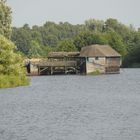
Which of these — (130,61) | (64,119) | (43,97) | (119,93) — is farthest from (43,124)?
(130,61)

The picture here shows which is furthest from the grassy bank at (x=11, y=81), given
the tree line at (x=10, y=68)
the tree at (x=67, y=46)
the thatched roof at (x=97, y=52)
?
the tree at (x=67, y=46)

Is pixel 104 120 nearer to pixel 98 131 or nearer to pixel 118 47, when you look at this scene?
pixel 98 131

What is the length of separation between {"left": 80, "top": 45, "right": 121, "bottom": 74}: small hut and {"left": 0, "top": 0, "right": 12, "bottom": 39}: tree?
20.7 meters

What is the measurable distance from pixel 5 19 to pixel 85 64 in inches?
864

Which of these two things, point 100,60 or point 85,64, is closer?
point 100,60

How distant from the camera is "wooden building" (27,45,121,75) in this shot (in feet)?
414

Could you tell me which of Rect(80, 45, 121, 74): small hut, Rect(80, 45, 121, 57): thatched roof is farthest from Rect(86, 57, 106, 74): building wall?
Rect(80, 45, 121, 57): thatched roof

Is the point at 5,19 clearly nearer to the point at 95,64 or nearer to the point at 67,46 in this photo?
the point at 95,64

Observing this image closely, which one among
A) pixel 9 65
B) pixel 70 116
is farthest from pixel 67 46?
pixel 70 116

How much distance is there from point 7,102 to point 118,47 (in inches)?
4374

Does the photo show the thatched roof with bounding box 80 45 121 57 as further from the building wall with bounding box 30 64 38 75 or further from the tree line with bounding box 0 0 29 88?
the tree line with bounding box 0 0 29 88

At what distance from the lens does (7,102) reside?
5906 centimetres

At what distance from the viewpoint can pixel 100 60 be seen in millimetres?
126250

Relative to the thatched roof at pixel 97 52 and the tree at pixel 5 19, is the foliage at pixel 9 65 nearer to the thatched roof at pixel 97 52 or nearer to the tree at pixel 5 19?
the tree at pixel 5 19
